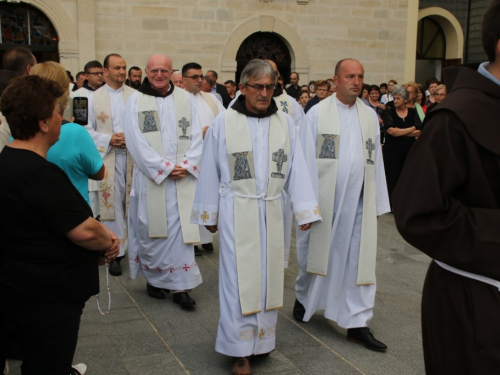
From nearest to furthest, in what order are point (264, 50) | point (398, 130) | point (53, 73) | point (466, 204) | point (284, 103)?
point (466, 204)
point (53, 73)
point (284, 103)
point (398, 130)
point (264, 50)

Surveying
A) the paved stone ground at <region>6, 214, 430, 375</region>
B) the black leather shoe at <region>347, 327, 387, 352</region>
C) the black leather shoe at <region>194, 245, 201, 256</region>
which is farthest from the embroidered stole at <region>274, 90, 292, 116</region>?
the black leather shoe at <region>347, 327, 387, 352</region>

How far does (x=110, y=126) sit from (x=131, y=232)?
1.23 metres

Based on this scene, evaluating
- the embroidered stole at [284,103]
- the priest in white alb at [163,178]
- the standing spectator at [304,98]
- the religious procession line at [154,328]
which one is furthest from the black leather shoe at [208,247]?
the standing spectator at [304,98]

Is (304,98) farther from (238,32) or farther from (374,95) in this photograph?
(238,32)

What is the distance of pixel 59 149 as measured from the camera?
12.0ft

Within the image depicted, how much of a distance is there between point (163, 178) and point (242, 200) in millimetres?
1503

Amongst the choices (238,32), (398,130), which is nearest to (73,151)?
(398,130)

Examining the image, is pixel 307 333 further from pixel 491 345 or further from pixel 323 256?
pixel 491 345

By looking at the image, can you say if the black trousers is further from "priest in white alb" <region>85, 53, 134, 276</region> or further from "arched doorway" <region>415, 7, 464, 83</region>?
"arched doorway" <region>415, 7, 464, 83</region>

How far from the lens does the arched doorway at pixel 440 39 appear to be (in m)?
19.5

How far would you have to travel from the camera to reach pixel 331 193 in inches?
→ 184

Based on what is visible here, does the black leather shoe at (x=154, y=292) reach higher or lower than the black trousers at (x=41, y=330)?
lower

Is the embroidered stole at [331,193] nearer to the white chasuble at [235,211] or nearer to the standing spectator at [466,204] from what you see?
the white chasuble at [235,211]

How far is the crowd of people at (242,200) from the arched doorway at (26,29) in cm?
653
